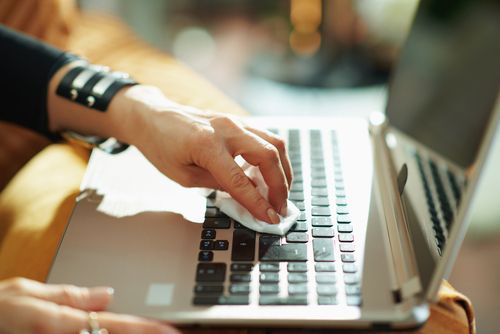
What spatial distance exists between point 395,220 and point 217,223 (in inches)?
8.7

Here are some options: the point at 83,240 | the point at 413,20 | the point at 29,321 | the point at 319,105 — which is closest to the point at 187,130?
the point at 83,240

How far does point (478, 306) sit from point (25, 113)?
105 cm

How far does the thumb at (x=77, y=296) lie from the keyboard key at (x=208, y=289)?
0.09 meters

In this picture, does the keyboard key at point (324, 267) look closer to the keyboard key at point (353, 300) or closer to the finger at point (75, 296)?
the keyboard key at point (353, 300)

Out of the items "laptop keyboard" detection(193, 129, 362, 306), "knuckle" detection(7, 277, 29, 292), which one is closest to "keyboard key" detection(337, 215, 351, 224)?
"laptop keyboard" detection(193, 129, 362, 306)

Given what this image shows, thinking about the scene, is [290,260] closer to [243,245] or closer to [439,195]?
[243,245]

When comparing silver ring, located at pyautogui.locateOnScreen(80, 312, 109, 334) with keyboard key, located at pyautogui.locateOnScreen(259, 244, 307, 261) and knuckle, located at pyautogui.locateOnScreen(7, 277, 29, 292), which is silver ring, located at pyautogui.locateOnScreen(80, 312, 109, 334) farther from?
keyboard key, located at pyautogui.locateOnScreen(259, 244, 307, 261)

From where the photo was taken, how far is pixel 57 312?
50cm

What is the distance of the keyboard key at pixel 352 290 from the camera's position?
0.55m

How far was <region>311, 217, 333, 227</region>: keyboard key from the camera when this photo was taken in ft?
2.13

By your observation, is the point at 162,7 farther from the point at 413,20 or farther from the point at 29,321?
the point at 29,321

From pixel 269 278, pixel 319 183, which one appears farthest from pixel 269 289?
pixel 319 183

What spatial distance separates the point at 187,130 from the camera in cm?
68

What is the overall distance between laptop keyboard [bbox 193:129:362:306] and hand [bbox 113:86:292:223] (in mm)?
36
